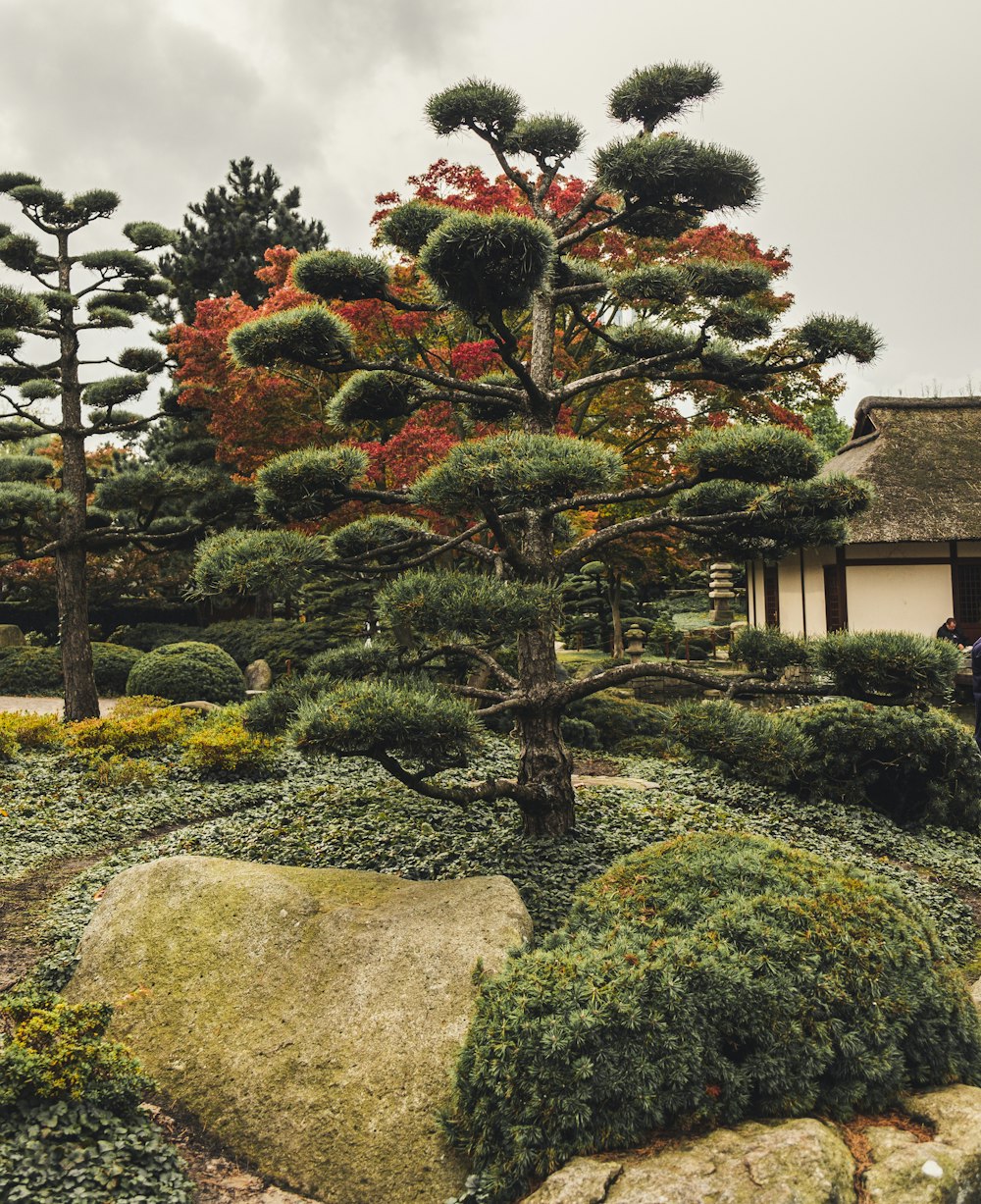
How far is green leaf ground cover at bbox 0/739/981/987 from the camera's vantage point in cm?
589

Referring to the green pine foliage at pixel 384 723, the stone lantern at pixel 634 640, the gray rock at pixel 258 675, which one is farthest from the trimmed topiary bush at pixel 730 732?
the stone lantern at pixel 634 640

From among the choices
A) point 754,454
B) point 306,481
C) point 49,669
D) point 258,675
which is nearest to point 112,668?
point 49,669

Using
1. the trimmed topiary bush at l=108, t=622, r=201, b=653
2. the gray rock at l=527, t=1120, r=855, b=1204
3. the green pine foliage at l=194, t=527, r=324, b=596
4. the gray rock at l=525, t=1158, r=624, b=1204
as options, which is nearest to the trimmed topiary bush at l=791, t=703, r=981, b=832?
the green pine foliage at l=194, t=527, r=324, b=596

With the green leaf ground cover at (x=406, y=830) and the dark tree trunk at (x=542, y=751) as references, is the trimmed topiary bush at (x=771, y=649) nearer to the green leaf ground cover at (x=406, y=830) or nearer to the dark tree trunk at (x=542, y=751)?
the green leaf ground cover at (x=406, y=830)

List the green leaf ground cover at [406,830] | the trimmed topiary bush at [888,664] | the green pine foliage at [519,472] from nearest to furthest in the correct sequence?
1. the green pine foliage at [519,472]
2. the trimmed topiary bush at [888,664]
3. the green leaf ground cover at [406,830]

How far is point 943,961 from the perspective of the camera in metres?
3.83

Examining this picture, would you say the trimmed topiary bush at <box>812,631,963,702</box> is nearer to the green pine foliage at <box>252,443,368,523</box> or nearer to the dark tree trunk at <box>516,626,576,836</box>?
the dark tree trunk at <box>516,626,576,836</box>

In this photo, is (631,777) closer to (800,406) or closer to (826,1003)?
(826,1003)

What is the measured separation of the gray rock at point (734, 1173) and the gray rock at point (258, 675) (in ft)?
45.8

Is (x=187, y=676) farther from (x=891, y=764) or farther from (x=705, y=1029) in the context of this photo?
(x=705, y=1029)

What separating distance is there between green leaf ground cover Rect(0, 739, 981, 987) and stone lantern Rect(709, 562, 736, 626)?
18.4m

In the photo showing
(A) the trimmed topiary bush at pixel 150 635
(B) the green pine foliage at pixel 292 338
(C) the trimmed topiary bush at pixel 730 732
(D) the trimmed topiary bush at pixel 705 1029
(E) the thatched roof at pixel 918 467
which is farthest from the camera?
(A) the trimmed topiary bush at pixel 150 635

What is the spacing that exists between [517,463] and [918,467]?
14.9 m

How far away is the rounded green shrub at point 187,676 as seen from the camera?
13.7 metres
